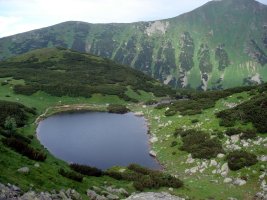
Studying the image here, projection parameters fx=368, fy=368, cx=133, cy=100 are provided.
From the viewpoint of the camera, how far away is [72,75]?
145 meters

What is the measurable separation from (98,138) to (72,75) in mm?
77991

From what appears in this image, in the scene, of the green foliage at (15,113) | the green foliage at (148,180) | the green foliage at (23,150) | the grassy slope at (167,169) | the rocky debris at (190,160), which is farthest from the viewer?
the green foliage at (15,113)

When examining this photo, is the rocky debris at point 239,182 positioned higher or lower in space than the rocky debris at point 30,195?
lower

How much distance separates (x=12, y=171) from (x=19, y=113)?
57403 mm

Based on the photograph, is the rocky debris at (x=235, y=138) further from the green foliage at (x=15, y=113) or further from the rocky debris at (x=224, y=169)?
the green foliage at (x=15, y=113)

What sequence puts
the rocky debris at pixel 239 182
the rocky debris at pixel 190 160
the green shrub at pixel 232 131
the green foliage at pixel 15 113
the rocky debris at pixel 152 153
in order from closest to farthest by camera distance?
the rocky debris at pixel 239 182, the rocky debris at pixel 190 160, the green shrub at pixel 232 131, the rocky debris at pixel 152 153, the green foliage at pixel 15 113

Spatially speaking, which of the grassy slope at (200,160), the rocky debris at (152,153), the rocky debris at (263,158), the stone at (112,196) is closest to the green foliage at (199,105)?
the grassy slope at (200,160)

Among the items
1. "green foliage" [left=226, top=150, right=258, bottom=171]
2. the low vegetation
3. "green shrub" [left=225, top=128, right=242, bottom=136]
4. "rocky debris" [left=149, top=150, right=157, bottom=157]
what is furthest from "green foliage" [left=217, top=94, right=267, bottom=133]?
"rocky debris" [left=149, top=150, right=157, bottom=157]

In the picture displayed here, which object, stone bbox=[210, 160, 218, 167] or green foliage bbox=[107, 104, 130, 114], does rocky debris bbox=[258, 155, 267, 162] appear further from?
green foliage bbox=[107, 104, 130, 114]

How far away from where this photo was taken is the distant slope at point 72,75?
118 m

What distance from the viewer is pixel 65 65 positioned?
163 m

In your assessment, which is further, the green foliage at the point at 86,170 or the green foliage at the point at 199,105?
the green foliage at the point at 199,105

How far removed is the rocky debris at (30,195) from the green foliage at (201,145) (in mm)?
27481

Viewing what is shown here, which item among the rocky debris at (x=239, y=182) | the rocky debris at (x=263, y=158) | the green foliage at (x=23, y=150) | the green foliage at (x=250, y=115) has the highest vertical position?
the green foliage at (x=250, y=115)
